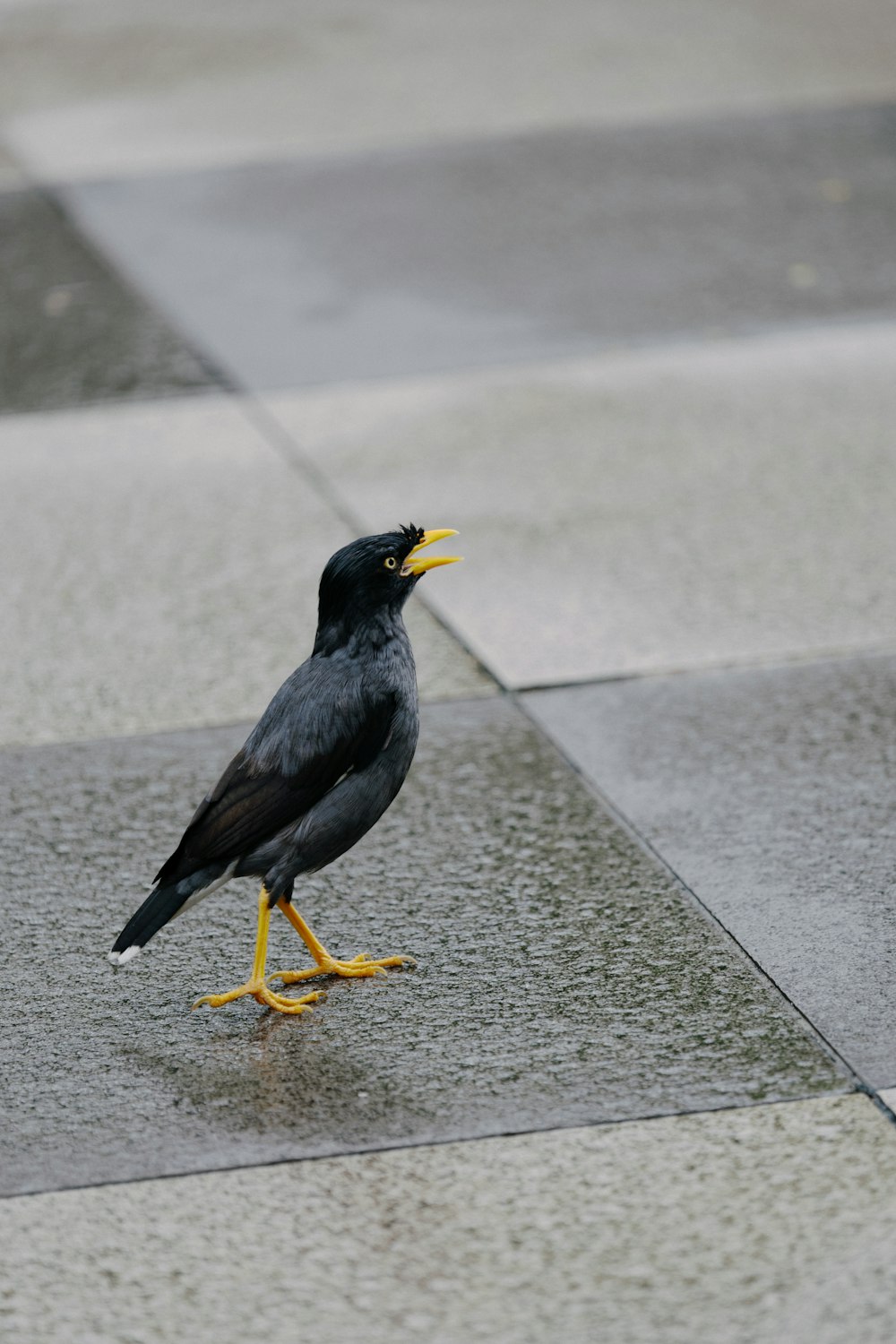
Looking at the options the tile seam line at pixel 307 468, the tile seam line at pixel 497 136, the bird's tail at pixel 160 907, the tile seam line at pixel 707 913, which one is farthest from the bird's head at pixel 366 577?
the tile seam line at pixel 497 136

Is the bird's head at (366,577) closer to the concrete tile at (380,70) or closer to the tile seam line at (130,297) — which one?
the tile seam line at (130,297)

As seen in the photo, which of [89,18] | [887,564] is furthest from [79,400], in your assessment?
[89,18]

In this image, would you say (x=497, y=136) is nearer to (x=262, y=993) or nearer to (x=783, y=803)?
(x=783, y=803)

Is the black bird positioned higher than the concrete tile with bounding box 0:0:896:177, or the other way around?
the black bird

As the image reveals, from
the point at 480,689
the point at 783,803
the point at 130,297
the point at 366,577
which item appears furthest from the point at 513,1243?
the point at 130,297

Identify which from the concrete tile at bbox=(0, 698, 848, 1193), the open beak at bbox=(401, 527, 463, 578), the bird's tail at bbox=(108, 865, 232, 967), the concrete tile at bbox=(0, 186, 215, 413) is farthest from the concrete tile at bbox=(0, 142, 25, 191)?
the bird's tail at bbox=(108, 865, 232, 967)

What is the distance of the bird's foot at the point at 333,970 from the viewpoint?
13.3ft

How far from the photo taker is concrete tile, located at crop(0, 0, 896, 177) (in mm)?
11250

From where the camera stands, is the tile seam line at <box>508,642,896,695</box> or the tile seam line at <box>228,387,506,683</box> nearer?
the tile seam line at <box>508,642,896,695</box>

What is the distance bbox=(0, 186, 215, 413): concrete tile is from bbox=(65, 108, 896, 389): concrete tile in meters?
0.17

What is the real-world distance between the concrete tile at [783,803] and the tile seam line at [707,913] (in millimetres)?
15

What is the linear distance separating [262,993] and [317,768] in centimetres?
50

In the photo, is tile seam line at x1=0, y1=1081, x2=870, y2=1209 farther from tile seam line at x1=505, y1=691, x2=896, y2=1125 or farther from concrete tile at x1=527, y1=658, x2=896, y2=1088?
concrete tile at x1=527, y1=658, x2=896, y2=1088

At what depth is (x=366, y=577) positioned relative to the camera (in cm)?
397
